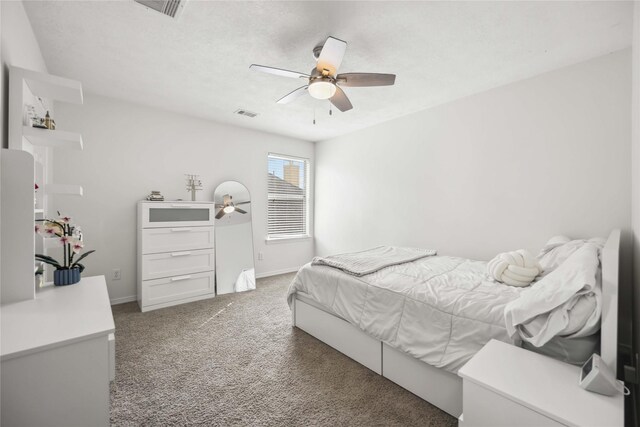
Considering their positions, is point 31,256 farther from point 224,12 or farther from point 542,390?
point 542,390

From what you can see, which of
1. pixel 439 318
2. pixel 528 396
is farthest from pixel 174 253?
pixel 528 396

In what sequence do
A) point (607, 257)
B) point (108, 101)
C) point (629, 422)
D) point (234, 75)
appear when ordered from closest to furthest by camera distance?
point (629, 422)
point (607, 257)
point (234, 75)
point (108, 101)

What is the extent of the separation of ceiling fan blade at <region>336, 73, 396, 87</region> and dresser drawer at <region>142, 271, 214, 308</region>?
2.87 meters

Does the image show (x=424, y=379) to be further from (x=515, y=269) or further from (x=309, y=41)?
(x=309, y=41)

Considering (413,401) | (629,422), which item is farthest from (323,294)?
(629,422)

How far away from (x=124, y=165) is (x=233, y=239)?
1.67 m

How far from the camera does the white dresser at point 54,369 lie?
88cm

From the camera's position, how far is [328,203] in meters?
4.96

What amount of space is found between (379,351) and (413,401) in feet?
1.16

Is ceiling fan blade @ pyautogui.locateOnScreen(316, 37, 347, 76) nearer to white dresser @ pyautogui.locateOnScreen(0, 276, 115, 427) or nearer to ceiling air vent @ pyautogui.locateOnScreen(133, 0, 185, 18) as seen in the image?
ceiling air vent @ pyautogui.locateOnScreen(133, 0, 185, 18)

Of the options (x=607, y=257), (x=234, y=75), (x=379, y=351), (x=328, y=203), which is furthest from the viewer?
(x=328, y=203)

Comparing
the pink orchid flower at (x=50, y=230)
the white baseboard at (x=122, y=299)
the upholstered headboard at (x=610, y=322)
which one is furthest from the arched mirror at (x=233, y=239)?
the upholstered headboard at (x=610, y=322)

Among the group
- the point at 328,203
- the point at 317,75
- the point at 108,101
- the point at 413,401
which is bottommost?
the point at 413,401

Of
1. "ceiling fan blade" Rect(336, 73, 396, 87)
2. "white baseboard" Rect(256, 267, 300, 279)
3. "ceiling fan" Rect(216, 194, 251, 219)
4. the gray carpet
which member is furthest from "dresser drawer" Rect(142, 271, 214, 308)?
"ceiling fan blade" Rect(336, 73, 396, 87)
